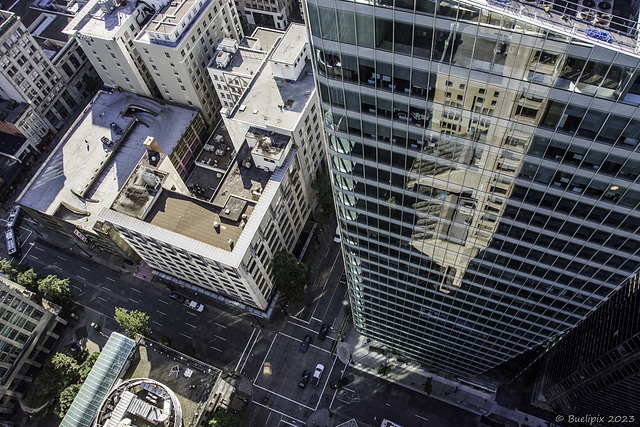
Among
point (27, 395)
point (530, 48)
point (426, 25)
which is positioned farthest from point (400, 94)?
point (27, 395)

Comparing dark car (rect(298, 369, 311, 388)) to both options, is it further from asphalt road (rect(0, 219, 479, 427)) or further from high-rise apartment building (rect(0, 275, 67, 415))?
high-rise apartment building (rect(0, 275, 67, 415))

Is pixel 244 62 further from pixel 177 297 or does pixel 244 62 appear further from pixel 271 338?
pixel 271 338

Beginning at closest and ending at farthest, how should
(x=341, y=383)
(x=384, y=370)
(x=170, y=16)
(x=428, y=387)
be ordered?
(x=428, y=387) → (x=384, y=370) → (x=341, y=383) → (x=170, y=16)

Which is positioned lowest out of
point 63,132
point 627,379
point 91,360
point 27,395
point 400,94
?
point 27,395

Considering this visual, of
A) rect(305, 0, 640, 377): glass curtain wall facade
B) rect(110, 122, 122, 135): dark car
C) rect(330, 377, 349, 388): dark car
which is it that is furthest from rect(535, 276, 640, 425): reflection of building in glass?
rect(110, 122, 122, 135): dark car

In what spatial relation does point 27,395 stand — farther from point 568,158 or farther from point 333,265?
point 568,158

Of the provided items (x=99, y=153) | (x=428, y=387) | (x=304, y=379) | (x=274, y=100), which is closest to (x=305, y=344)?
(x=304, y=379)

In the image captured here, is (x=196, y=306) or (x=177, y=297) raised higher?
(x=177, y=297)

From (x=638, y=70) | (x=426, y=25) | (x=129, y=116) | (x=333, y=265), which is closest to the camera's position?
(x=638, y=70)
